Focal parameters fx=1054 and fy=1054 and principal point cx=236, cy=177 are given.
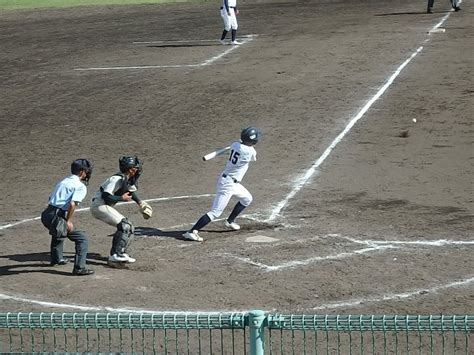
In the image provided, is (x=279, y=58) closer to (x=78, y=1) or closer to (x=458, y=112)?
(x=458, y=112)

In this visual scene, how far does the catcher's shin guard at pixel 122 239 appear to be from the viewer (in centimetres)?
1391

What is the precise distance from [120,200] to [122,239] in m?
0.59

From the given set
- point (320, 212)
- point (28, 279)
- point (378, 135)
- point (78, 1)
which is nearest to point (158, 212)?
point (320, 212)

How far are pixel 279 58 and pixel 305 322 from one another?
75.9ft

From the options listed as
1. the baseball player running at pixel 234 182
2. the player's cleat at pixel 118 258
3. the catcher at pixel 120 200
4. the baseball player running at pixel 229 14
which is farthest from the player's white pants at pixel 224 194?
the baseball player running at pixel 229 14

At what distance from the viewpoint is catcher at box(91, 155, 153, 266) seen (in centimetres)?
1395

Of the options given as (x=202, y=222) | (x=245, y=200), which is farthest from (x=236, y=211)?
(x=202, y=222)

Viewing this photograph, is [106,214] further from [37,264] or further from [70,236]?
[37,264]

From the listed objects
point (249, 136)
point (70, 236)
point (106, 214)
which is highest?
point (249, 136)

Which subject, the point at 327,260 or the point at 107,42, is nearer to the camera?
the point at 327,260

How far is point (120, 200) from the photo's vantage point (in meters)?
14.2

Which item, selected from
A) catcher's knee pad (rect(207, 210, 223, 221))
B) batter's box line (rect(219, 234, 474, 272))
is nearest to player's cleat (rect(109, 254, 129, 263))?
batter's box line (rect(219, 234, 474, 272))

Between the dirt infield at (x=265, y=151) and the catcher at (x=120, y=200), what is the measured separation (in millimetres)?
277

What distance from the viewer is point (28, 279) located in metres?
13.6
